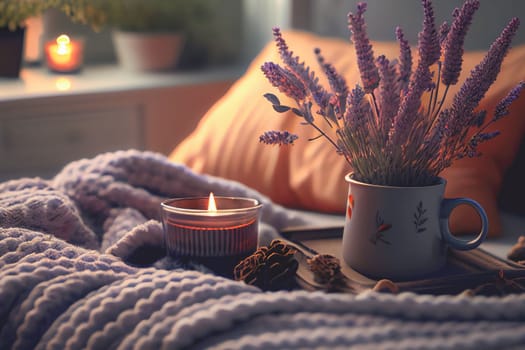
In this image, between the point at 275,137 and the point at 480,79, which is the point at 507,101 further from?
the point at 275,137

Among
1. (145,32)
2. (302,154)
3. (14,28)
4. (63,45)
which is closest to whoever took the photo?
(302,154)

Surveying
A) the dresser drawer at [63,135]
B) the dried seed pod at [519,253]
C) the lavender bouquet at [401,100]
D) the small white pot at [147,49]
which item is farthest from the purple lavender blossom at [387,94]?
the small white pot at [147,49]

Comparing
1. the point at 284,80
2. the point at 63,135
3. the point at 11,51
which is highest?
the point at 284,80

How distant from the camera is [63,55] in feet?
7.11

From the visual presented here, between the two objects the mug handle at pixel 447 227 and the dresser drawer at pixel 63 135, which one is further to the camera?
the dresser drawer at pixel 63 135

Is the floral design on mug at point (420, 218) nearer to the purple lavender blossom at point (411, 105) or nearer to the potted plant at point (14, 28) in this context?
the purple lavender blossom at point (411, 105)

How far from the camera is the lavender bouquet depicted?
2.26ft

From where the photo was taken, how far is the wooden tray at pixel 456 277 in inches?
28.5

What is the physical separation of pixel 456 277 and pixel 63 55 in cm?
172

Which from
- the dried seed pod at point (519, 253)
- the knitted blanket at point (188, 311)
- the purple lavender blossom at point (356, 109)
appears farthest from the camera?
the dried seed pod at point (519, 253)

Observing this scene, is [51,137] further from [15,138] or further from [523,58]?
[523,58]

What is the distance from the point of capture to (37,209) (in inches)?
34.0

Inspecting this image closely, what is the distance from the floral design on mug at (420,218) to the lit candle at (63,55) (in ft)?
5.46

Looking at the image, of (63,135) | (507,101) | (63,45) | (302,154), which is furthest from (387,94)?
(63,45)
